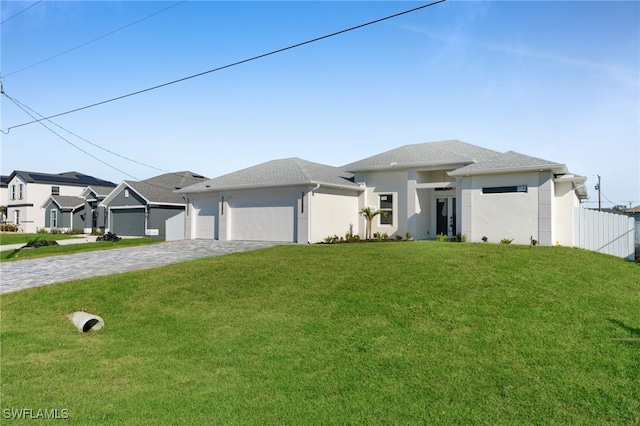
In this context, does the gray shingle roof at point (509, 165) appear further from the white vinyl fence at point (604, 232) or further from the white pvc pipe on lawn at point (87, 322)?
the white pvc pipe on lawn at point (87, 322)

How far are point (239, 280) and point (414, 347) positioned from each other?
239 inches

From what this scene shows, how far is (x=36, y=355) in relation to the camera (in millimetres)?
6883

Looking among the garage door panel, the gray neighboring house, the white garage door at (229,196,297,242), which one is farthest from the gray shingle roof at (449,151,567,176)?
the gray neighboring house

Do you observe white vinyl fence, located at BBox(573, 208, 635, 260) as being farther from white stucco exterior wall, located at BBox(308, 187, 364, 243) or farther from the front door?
white stucco exterior wall, located at BBox(308, 187, 364, 243)

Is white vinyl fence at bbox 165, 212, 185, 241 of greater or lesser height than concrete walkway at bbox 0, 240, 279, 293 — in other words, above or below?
above

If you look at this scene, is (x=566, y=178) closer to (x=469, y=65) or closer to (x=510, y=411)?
(x=469, y=65)

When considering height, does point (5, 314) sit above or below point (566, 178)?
below

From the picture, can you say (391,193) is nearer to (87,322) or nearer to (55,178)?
(87,322)

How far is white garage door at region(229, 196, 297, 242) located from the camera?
68.7 ft

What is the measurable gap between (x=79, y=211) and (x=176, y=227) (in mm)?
19593

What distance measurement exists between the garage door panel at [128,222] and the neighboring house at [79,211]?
2806 millimetres

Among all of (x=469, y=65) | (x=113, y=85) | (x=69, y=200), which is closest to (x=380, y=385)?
(x=469, y=65)

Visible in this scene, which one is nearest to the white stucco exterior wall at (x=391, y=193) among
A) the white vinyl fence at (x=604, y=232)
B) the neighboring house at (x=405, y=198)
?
the neighboring house at (x=405, y=198)

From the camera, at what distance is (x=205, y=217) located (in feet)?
81.4
